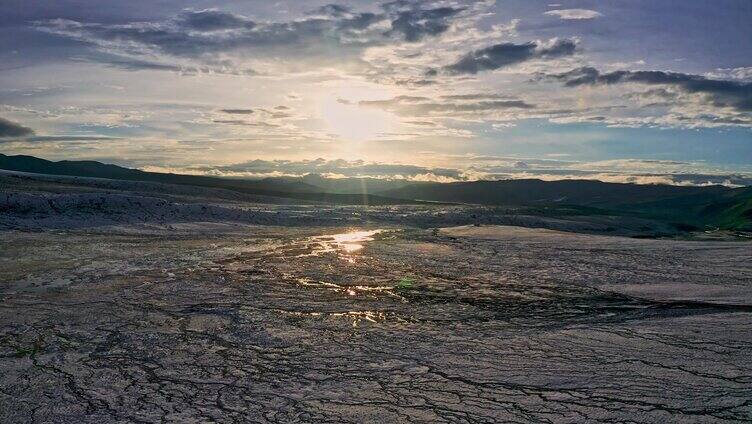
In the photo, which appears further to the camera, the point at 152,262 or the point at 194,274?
the point at 152,262

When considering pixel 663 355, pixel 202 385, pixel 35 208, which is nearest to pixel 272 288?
pixel 202 385

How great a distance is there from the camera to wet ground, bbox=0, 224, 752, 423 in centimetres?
579

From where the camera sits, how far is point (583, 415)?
18.0 feet

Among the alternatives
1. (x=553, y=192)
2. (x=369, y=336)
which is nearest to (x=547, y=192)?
(x=553, y=192)

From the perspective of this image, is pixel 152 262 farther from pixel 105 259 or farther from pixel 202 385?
pixel 202 385

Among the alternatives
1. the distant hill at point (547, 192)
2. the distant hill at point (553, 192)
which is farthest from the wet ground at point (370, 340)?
the distant hill at point (553, 192)

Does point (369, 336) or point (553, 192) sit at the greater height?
point (553, 192)

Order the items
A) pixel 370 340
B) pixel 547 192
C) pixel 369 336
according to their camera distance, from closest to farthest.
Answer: pixel 370 340
pixel 369 336
pixel 547 192

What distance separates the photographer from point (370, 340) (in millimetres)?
8211

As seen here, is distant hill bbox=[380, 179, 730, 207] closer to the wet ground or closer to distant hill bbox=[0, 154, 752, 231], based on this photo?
distant hill bbox=[0, 154, 752, 231]

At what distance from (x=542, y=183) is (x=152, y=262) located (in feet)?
592

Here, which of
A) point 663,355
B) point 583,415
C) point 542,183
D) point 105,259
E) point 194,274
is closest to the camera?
point 583,415

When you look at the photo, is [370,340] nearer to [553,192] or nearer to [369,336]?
[369,336]

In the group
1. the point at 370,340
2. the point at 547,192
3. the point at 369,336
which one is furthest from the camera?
the point at 547,192
